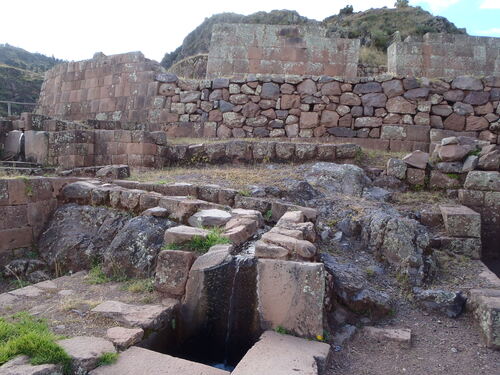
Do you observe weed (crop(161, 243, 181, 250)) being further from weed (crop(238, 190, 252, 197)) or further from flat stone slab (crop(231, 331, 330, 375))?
weed (crop(238, 190, 252, 197))

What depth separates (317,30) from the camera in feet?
38.3

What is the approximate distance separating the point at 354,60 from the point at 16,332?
10.5 m

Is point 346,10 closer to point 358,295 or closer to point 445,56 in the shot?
point 445,56

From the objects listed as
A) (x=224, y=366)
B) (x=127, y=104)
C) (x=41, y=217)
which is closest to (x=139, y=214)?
(x=41, y=217)

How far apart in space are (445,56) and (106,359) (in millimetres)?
11742

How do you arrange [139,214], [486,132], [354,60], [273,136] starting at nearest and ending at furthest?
[139,214] → [486,132] → [273,136] → [354,60]

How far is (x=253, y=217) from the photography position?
5.09 metres

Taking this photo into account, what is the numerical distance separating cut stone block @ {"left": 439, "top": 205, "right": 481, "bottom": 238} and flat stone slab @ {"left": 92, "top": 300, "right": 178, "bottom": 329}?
3.97m

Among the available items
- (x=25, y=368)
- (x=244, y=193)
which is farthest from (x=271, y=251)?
(x=244, y=193)

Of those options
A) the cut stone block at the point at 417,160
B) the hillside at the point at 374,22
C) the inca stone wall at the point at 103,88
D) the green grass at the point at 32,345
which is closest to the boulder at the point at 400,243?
the cut stone block at the point at 417,160

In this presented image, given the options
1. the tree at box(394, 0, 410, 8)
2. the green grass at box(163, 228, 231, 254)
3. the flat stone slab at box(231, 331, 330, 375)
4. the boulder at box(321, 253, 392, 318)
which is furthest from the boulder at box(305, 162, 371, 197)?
the tree at box(394, 0, 410, 8)

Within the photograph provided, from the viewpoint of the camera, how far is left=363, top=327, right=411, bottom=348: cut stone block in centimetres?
371

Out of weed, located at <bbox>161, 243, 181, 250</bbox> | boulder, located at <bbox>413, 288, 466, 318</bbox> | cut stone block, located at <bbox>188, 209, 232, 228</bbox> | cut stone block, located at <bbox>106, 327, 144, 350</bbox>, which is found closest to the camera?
cut stone block, located at <bbox>106, 327, 144, 350</bbox>

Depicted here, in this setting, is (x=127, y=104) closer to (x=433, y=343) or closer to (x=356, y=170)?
(x=356, y=170)
